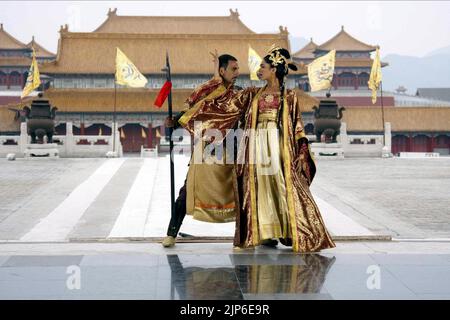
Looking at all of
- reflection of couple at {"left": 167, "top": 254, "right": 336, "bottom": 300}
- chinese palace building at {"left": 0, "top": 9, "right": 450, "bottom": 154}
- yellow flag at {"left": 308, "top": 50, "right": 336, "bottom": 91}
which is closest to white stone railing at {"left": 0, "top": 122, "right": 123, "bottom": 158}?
yellow flag at {"left": 308, "top": 50, "right": 336, "bottom": 91}

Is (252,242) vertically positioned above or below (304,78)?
below

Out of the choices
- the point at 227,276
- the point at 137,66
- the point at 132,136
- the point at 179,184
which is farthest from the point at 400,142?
the point at 227,276

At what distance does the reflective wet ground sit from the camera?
477 centimetres

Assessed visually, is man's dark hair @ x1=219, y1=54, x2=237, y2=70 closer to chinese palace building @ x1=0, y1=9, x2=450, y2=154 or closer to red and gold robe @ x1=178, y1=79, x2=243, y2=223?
red and gold robe @ x1=178, y1=79, x2=243, y2=223

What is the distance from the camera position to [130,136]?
41.5 meters

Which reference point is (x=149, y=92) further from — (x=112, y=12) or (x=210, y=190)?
(x=210, y=190)

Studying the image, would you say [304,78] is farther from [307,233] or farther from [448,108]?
[307,233]

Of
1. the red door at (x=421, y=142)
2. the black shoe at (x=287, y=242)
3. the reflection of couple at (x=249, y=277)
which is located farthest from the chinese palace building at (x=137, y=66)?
the reflection of couple at (x=249, y=277)

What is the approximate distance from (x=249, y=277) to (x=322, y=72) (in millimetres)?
25381

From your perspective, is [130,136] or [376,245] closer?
[376,245]

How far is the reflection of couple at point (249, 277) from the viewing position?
4.86m

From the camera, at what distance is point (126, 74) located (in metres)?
28.8

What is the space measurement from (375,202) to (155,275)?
235 inches
